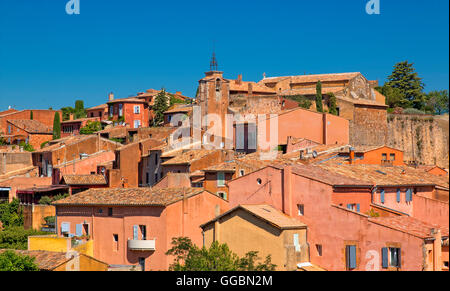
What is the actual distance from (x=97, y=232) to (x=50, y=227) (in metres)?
6.04

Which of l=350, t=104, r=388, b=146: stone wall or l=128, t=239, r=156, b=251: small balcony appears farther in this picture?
l=350, t=104, r=388, b=146: stone wall

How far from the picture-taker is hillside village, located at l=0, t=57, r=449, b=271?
2053 cm

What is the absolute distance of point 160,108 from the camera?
53.7m

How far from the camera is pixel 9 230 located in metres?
33.6

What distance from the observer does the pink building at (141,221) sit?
2592 cm

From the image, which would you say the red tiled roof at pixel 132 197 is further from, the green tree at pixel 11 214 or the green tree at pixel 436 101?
the green tree at pixel 436 101

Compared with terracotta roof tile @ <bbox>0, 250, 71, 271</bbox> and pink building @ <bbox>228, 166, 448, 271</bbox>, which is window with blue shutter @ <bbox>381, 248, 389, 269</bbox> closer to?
pink building @ <bbox>228, 166, 448, 271</bbox>

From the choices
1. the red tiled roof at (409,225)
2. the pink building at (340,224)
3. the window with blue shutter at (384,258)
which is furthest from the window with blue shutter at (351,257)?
the red tiled roof at (409,225)

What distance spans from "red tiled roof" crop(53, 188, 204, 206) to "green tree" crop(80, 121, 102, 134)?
926 inches

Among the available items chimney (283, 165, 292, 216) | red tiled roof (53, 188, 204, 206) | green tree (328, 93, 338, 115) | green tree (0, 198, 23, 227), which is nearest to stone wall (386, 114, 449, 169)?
green tree (328, 93, 338, 115)
